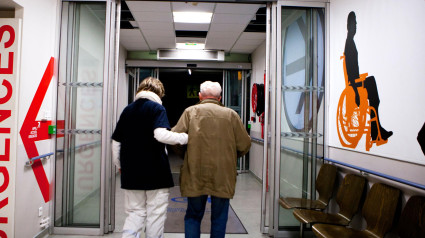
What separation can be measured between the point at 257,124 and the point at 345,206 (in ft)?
13.0

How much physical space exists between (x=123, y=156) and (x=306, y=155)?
2.07 metres

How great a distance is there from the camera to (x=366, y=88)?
2619 millimetres

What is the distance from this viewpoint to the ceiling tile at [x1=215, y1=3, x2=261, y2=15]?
4367 mm

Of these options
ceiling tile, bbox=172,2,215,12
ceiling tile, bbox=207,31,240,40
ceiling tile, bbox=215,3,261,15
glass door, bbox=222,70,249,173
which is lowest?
glass door, bbox=222,70,249,173

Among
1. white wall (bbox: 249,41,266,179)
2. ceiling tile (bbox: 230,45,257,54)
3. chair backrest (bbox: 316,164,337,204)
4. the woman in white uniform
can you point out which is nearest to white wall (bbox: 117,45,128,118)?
ceiling tile (bbox: 230,45,257,54)

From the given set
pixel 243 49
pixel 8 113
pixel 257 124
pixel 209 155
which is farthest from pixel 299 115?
pixel 243 49

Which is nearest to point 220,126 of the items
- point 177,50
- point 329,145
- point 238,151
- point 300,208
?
point 238,151

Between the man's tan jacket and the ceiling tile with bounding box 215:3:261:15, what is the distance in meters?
2.58

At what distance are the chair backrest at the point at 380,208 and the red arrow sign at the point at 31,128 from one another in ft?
10.0

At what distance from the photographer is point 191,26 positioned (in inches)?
216

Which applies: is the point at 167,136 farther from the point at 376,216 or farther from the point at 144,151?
the point at 376,216

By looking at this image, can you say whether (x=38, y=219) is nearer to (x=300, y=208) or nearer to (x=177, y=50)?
(x=300, y=208)

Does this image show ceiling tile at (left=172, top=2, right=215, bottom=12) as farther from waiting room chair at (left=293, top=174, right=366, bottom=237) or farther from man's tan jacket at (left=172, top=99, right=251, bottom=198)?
waiting room chair at (left=293, top=174, right=366, bottom=237)

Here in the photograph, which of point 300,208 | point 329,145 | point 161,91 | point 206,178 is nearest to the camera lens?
point 206,178
